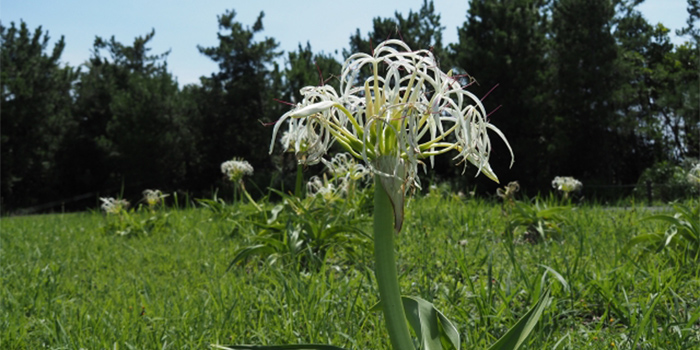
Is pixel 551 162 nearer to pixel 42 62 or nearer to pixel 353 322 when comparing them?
pixel 353 322

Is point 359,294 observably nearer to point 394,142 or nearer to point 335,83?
point 394,142

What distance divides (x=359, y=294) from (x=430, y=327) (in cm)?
110

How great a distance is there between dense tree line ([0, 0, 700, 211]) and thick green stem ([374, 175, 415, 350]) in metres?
14.5

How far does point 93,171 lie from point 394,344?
99.2ft

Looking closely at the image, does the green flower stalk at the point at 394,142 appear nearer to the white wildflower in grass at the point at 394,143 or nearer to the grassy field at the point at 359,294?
the white wildflower in grass at the point at 394,143

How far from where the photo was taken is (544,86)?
20172 mm

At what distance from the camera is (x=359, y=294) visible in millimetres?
2459

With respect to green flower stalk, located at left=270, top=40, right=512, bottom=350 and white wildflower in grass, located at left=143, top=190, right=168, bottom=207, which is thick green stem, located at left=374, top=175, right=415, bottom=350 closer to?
green flower stalk, located at left=270, top=40, right=512, bottom=350

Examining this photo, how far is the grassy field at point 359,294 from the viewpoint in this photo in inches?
80.9

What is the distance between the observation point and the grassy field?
2055 millimetres

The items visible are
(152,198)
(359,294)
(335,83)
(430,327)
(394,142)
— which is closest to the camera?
(394,142)

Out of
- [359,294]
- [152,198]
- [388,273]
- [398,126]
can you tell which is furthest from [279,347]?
[152,198]

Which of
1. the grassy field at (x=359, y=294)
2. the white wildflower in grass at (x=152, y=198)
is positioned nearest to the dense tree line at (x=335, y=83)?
the white wildflower in grass at (x=152, y=198)

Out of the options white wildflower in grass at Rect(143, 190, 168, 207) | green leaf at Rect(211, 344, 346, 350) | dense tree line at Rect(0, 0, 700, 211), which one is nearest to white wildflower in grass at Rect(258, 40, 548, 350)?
green leaf at Rect(211, 344, 346, 350)
